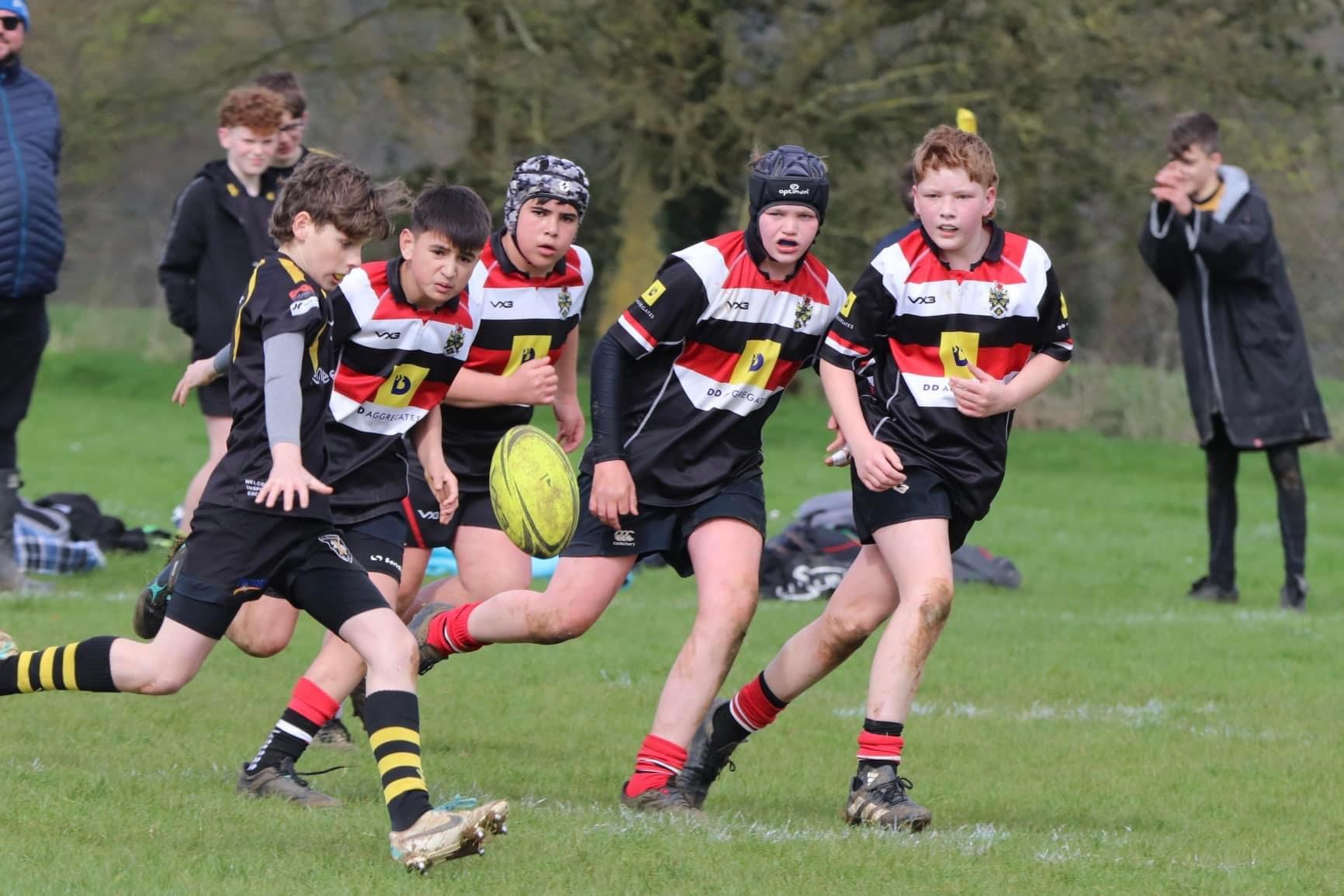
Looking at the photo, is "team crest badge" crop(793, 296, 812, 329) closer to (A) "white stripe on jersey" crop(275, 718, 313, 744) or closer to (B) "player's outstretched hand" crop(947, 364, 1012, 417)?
(B) "player's outstretched hand" crop(947, 364, 1012, 417)

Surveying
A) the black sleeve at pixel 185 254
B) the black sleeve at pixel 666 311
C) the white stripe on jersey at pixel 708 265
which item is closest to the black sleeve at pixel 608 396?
the black sleeve at pixel 666 311

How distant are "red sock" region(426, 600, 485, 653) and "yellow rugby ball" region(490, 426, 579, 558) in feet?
0.98

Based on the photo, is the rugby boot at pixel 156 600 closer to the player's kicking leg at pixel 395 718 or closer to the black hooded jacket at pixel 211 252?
the player's kicking leg at pixel 395 718

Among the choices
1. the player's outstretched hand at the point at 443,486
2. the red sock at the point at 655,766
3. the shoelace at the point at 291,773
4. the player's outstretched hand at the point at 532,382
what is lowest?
the shoelace at the point at 291,773

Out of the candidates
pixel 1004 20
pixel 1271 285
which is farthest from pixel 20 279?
pixel 1004 20

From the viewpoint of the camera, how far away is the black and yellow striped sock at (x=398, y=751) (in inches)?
176

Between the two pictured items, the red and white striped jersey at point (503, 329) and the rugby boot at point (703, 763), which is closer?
the rugby boot at point (703, 763)

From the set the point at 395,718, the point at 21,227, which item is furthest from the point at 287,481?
the point at 21,227

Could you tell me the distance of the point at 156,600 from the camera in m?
5.58

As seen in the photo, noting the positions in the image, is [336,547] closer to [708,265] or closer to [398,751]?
[398,751]

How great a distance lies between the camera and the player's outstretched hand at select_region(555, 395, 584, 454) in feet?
22.5

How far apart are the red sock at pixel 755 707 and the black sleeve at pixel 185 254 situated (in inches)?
162

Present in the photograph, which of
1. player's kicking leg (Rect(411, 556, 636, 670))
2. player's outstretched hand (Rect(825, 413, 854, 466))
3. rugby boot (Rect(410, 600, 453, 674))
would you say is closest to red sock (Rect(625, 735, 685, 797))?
player's kicking leg (Rect(411, 556, 636, 670))

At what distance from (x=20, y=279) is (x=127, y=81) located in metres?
16.2
